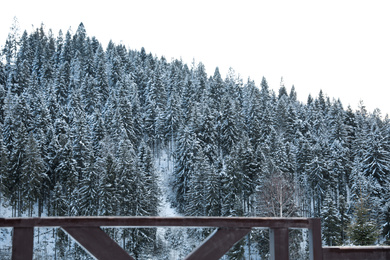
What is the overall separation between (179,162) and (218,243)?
216ft

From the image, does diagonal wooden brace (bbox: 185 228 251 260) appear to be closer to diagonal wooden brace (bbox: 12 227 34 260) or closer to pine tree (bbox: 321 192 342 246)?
diagonal wooden brace (bbox: 12 227 34 260)

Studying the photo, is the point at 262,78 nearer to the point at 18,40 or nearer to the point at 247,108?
the point at 247,108

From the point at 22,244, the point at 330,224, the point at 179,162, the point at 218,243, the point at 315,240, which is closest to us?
the point at 22,244

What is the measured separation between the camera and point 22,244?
10.3 ft

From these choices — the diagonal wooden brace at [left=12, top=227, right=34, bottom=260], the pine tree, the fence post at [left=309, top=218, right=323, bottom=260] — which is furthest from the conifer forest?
the diagonal wooden brace at [left=12, top=227, right=34, bottom=260]

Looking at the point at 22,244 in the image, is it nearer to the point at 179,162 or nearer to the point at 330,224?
the point at 330,224

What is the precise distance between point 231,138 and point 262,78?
132 feet

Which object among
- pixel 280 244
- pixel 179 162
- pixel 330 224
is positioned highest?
pixel 179 162

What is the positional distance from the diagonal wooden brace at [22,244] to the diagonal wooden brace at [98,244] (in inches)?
15.7

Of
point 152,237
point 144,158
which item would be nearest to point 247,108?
point 144,158

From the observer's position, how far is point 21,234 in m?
3.14

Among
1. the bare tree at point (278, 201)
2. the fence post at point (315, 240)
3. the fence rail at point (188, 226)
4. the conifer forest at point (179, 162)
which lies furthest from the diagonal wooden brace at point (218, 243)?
the bare tree at point (278, 201)

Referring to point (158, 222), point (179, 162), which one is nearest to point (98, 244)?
point (158, 222)

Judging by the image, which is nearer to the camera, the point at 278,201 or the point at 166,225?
the point at 166,225
